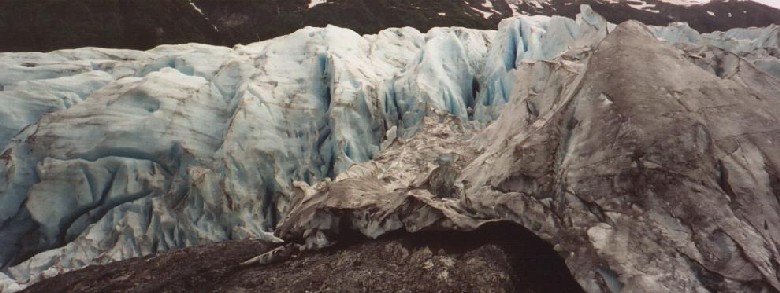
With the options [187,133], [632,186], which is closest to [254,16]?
[187,133]

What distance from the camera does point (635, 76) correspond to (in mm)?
9312

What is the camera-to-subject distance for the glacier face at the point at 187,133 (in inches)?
647

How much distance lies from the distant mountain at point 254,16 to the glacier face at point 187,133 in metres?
25.5

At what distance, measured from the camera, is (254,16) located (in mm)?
57312

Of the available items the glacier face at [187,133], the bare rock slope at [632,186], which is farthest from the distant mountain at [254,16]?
the bare rock slope at [632,186]

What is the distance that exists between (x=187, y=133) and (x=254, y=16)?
43248mm

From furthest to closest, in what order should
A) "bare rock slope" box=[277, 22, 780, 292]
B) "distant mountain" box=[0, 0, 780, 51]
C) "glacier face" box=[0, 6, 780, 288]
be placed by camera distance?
1. "distant mountain" box=[0, 0, 780, 51]
2. "glacier face" box=[0, 6, 780, 288]
3. "bare rock slope" box=[277, 22, 780, 292]

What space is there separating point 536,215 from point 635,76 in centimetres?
352

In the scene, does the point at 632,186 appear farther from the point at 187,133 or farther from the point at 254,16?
the point at 254,16

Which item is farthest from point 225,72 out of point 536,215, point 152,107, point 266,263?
point 536,215

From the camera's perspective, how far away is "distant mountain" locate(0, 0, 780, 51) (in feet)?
144

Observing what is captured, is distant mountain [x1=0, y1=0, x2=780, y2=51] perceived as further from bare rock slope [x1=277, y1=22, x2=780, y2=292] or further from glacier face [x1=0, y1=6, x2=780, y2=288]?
bare rock slope [x1=277, y1=22, x2=780, y2=292]

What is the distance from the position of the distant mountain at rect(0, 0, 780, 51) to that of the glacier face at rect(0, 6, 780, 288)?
25.5 m

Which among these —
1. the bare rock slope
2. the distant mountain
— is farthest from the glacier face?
the distant mountain
